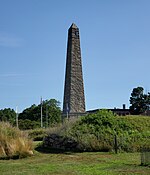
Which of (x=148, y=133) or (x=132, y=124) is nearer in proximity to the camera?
(x=148, y=133)

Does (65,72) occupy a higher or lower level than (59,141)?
higher

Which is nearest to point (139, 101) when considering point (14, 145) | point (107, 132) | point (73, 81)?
point (73, 81)

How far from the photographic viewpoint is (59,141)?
759 inches

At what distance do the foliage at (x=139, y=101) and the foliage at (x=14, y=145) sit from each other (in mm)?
54816

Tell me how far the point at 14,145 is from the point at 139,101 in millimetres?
57470

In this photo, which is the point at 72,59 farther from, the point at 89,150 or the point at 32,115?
the point at 32,115

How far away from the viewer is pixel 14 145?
15805 mm

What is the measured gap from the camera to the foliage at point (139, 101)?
231 feet

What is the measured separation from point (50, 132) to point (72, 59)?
20475 mm

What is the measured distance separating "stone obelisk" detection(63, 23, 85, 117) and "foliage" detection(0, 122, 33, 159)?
72.9ft

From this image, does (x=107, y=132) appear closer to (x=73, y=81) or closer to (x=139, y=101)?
(x=73, y=81)

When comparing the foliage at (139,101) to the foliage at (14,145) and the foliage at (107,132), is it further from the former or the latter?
the foliage at (14,145)

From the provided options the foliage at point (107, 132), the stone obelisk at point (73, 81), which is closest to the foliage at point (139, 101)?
the stone obelisk at point (73, 81)

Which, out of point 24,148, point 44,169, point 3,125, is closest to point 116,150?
point 24,148
